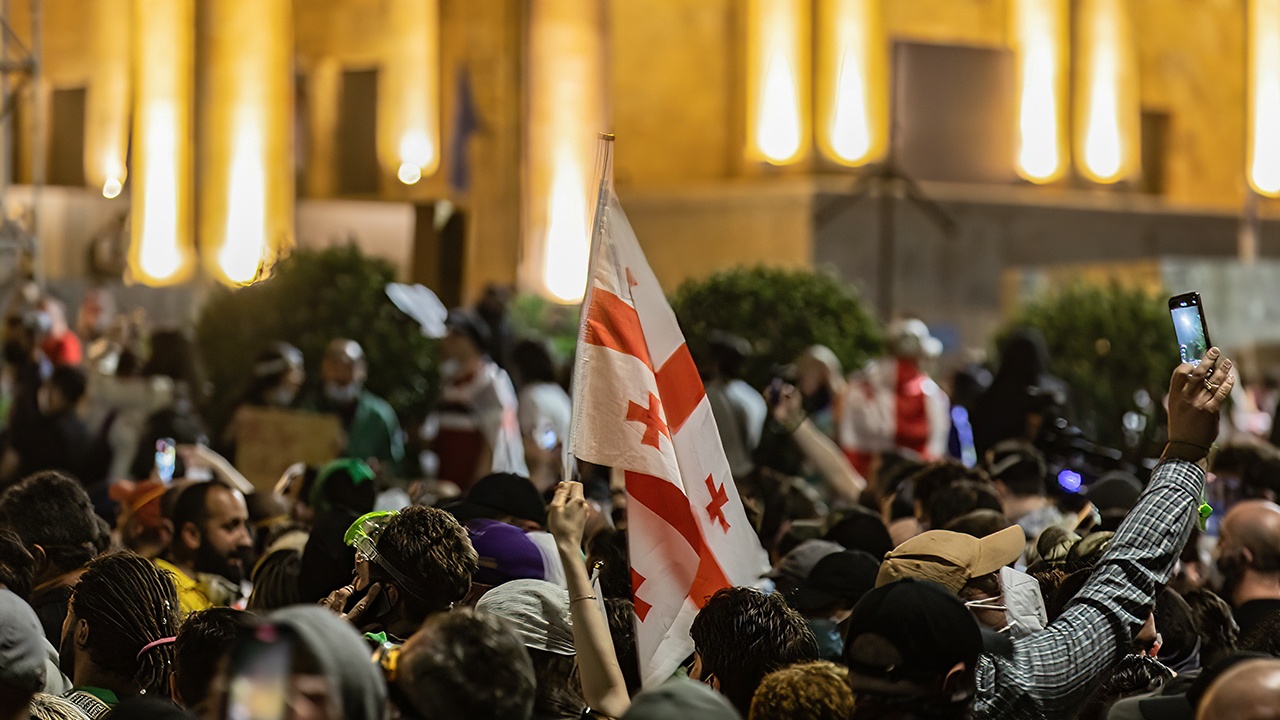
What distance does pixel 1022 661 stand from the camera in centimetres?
460

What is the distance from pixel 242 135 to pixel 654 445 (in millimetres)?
18810

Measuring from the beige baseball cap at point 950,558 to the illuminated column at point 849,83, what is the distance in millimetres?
21090

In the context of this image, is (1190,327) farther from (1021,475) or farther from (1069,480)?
(1069,480)

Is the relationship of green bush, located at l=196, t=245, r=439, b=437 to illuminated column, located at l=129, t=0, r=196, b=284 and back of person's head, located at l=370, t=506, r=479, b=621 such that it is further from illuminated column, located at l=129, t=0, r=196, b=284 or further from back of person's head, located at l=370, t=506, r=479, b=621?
back of person's head, located at l=370, t=506, r=479, b=621

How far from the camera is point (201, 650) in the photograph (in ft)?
15.6

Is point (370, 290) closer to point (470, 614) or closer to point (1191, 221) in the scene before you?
point (470, 614)

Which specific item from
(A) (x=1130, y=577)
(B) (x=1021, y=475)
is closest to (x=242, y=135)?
(B) (x=1021, y=475)

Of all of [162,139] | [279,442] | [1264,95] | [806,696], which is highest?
[1264,95]

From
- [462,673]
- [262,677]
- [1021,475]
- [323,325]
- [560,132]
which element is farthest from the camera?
[560,132]

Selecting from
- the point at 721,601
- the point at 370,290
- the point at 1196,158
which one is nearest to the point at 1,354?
the point at 370,290

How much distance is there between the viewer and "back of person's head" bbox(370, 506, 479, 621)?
473cm

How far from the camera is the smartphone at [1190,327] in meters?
4.86

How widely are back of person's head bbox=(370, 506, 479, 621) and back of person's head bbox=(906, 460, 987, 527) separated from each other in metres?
2.99

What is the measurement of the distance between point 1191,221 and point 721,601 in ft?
83.1
